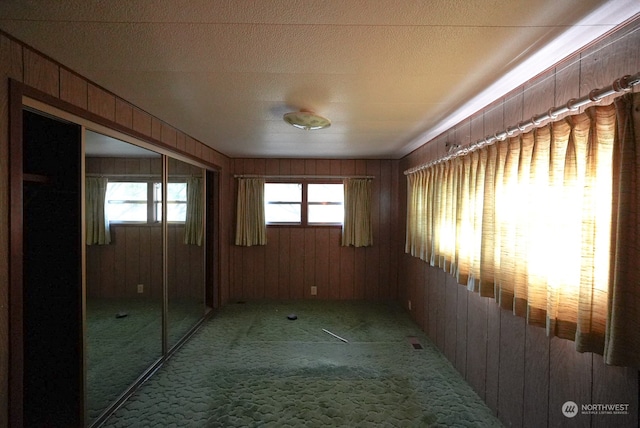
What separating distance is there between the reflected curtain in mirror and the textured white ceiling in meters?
0.64

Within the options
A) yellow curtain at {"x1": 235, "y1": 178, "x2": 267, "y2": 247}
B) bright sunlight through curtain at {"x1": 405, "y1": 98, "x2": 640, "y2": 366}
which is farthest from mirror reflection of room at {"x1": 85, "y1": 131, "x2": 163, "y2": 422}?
bright sunlight through curtain at {"x1": 405, "y1": 98, "x2": 640, "y2": 366}

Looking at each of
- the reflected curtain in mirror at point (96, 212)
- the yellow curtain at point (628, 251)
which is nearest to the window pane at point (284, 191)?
the reflected curtain in mirror at point (96, 212)

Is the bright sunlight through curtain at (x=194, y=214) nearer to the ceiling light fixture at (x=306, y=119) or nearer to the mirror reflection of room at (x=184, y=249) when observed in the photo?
the mirror reflection of room at (x=184, y=249)

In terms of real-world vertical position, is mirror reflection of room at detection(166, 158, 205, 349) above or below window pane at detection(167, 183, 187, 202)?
below

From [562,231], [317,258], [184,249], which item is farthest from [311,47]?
[317,258]

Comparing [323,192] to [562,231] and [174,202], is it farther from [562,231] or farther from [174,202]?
[562,231]

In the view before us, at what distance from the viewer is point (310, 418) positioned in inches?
75.5

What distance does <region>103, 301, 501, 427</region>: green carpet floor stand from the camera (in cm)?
192

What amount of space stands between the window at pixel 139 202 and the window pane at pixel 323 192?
2097 mm

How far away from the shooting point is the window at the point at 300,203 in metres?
4.47

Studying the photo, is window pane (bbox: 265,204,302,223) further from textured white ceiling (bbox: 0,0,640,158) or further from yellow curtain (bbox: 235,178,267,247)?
textured white ceiling (bbox: 0,0,640,158)

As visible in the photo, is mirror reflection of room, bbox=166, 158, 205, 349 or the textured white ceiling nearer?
the textured white ceiling

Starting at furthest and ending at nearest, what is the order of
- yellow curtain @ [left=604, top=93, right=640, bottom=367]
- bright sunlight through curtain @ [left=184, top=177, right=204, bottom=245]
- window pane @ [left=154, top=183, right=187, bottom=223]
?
bright sunlight through curtain @ [left=184, top=177, right=204, bottom=245]
window pane @ [left=154, top=183, right=187, bottom=223]
yellow curtain @ [left=604, top=93, right=640, bottom=367]

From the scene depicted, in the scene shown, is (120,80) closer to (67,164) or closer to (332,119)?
(67,164)
